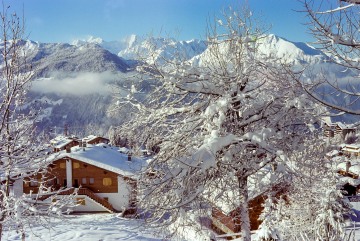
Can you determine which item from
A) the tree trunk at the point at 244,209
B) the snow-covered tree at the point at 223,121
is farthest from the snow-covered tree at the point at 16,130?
the tree trunk at the point at 244,209

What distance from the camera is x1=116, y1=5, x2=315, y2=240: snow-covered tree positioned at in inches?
269

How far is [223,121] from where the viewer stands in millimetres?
6977

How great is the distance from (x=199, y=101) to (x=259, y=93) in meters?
1.41

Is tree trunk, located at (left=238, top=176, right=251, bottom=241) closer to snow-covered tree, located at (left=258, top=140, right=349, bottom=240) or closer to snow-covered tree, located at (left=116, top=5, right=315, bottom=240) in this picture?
snow-covered tree, located at (left=116, top=5, right=315, bottom=240)

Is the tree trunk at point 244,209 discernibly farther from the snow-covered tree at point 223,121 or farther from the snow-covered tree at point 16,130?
the snow-covered tree at point 16,130

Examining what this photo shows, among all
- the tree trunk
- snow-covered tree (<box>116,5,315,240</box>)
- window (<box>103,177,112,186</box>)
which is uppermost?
snow-covered tree (<box>116,5,315,240</box>)

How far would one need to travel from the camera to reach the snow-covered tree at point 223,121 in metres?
6.83

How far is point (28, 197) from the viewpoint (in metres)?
9.59

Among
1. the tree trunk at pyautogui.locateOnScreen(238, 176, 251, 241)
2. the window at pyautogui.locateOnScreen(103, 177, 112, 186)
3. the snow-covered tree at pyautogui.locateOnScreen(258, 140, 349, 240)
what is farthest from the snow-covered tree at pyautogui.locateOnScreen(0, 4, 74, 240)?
the window at pyautogui.locateOnScreen(103, 177, 112, 186)

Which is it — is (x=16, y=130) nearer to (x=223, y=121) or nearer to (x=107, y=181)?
(x=223, y=121)

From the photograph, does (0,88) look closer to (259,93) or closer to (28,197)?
(28,197)

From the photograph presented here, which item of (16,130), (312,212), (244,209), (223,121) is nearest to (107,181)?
(312,212)

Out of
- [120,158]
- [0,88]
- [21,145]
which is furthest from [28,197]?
[120,158]

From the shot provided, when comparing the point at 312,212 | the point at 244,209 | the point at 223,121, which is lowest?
the point at 312,212
